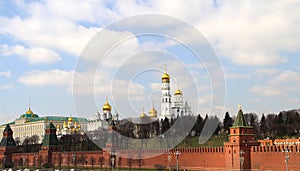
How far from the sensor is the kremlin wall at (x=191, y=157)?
112ft

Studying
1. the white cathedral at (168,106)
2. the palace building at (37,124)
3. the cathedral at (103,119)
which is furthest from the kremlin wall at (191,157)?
the palace building at (37,124)

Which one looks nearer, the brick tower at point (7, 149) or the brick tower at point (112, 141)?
the brick tower at point (112, 141)

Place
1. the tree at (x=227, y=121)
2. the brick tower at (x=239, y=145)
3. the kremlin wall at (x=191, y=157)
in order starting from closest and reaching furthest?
the kremlin wall at (x=191, y=157), the brick tower at (x=239, y=145), the tree at (x=227, y=121)

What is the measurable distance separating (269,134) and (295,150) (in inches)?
999

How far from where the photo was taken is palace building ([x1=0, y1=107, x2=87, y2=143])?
99375 mm

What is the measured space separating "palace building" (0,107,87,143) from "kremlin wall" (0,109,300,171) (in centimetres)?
3544

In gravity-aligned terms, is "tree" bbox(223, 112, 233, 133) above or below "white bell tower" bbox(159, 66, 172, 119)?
below

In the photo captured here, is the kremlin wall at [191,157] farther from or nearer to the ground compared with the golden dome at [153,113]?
nearer to the ground

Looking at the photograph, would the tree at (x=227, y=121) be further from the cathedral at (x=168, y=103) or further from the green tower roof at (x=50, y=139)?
the green tower roof at (x=50, y=139)

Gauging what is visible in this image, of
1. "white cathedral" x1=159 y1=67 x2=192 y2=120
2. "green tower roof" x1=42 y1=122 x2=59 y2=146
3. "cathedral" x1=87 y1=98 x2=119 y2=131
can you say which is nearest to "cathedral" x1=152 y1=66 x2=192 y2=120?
"white cathedral" x1=159 y1=67 x2=192 y2=120

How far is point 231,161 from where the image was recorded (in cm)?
3622

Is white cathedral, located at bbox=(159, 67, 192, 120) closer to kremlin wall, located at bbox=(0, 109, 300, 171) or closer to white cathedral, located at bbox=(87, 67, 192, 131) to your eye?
white cathedral, located at bbox=(87, 67, 192, 131)

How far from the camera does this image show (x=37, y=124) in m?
107

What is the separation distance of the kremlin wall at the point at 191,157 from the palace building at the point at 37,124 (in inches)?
1395
